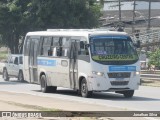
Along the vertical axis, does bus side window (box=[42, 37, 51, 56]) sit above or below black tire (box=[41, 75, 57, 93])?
above

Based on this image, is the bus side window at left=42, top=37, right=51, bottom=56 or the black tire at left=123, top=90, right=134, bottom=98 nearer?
the black tire at left=123, top=90, right=134, bottom=98

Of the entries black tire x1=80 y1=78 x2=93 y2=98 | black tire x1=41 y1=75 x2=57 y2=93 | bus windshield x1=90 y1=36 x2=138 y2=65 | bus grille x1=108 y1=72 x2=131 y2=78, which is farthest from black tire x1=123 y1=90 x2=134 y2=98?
black tire x1=41 y1=75 x2=57 y2=93

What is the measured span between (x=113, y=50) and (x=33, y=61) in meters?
6.10

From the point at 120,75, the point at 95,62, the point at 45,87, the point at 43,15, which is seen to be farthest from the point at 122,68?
the point at 43,15

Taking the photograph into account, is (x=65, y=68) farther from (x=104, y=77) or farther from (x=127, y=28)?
(x=127, y=28)

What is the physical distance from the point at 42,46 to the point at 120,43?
5.08m

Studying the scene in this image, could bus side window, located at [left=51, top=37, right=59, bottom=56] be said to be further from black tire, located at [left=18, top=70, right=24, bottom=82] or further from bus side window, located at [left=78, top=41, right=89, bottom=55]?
black tire, located at [left=18, top=70, right=24, bottom=82]

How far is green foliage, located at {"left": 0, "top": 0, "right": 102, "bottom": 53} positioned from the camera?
4844 cm

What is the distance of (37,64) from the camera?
29.2 m

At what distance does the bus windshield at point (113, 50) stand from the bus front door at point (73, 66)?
1.21 meters

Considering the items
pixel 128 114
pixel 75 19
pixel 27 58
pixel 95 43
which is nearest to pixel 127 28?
pixel 75 19

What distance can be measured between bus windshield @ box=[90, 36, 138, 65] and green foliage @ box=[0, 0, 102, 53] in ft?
77.1

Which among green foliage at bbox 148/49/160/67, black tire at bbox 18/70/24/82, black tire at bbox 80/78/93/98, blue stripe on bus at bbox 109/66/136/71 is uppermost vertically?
blue stripe on bus at bbox 109/66/136/71

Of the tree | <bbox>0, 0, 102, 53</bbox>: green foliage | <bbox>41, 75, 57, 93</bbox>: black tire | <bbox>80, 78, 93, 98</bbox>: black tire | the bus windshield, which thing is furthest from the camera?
the tree
